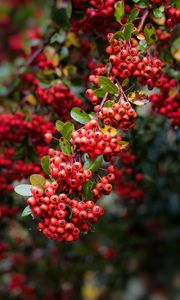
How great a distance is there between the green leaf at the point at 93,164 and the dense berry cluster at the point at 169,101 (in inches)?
20.7

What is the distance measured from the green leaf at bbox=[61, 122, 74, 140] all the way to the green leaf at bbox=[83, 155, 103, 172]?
11cm

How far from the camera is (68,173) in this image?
148 centimetres

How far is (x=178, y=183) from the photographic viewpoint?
3436mm

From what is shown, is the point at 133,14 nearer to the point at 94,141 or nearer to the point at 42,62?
the point at 94,141

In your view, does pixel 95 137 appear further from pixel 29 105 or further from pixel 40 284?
pixel 40 284

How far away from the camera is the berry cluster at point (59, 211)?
148 centimetres

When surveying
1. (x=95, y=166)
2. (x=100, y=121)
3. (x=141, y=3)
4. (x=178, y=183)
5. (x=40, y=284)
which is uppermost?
(x=141, y=3)

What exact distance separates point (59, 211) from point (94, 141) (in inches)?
9.1

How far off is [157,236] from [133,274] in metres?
0.35

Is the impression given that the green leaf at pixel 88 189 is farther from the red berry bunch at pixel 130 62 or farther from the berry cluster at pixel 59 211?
the red berry bunch at pixel 130 62

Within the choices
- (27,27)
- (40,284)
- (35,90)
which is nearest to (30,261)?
(40,284)

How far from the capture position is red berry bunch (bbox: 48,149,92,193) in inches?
58.4

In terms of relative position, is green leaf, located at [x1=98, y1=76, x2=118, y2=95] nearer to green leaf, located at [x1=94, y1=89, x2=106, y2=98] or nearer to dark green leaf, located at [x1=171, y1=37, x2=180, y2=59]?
green leaf, located at [x1=94, y1=89, x2=106, y2=98]

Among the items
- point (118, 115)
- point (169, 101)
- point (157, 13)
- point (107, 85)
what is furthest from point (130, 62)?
point (169, 101)
